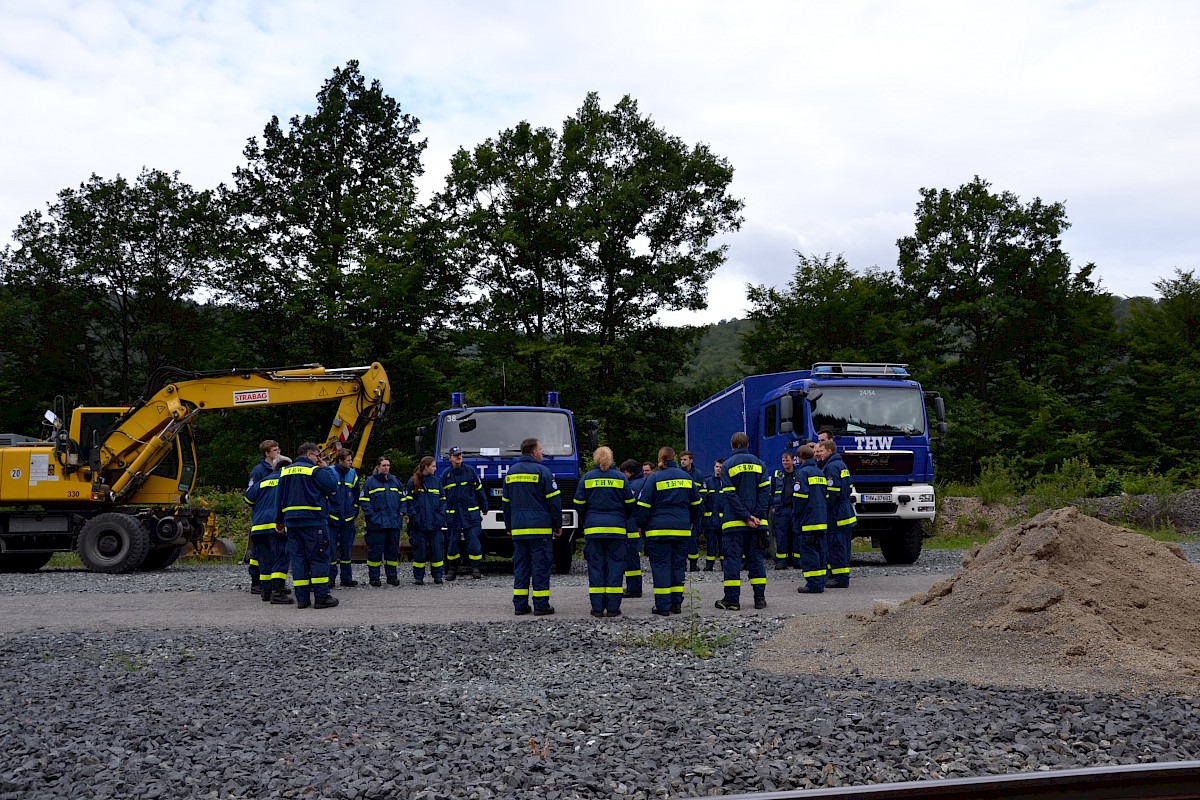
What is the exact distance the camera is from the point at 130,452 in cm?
1803

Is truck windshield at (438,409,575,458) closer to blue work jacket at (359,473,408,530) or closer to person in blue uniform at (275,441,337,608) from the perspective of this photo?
blue work jacket at (359,473,408,530)

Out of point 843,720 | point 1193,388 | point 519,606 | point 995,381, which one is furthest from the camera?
point 995,381

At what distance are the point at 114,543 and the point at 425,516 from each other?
6813mm

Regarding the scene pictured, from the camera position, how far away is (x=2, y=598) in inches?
533

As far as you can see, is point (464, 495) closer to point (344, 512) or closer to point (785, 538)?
point (344, 512)

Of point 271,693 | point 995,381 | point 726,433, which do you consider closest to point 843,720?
point 271,693

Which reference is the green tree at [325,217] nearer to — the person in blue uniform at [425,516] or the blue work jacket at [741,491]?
the person in blue uniform at [425,516]

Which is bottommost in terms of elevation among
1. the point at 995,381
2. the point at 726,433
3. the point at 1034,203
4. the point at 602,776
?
the point at 602,776

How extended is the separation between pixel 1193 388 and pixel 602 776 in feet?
136

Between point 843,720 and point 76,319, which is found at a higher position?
point 76,319

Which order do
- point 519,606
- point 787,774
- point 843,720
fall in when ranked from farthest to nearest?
point 519,606
point 843,720
point 787,774

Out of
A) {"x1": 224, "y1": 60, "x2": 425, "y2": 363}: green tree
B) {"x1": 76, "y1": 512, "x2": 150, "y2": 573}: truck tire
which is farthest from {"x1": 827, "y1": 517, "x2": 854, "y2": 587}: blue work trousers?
{"x1": 224, "y1": 60, "x2": 425, "y2": 363}: green tree

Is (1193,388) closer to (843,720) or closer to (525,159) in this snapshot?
(525,159)

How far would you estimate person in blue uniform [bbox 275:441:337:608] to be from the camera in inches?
434
